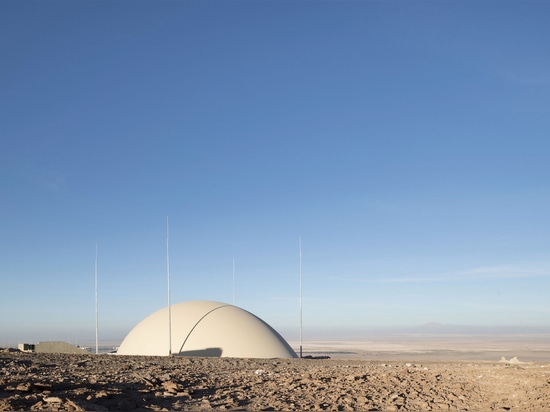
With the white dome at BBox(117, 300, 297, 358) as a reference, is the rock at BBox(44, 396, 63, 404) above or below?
above

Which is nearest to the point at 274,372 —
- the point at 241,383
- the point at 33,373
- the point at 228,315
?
the point at 241,383

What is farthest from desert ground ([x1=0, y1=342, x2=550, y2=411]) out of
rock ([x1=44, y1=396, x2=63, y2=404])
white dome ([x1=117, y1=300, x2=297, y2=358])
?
white dome ([x1=117, y1=300, x2=297, y2=358])

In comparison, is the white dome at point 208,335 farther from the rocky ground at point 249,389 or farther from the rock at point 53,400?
the rock at point 53,400

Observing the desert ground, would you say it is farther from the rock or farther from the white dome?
the white dome

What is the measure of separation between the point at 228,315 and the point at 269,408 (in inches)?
775

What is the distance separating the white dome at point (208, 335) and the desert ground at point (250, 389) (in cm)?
916

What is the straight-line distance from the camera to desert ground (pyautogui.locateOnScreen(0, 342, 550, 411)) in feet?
38.8

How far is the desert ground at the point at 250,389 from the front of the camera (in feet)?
38.8

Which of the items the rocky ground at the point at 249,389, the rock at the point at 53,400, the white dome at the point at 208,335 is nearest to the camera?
the rock at the point at 53,400

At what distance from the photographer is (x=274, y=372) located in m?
18.8

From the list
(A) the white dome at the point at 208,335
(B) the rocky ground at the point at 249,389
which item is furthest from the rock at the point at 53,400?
(A) the white dome at the point at 208,335

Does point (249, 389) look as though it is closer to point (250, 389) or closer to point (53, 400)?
point (250, 389)

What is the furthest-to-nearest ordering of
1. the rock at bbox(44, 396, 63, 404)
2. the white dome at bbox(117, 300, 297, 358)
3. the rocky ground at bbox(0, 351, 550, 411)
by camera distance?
the white dome at bbox(117, 300, 297, 358) < the rocky ground at bbox(0, 351, 550, 411) < the rock at bbox(44, 396, 63, 404)

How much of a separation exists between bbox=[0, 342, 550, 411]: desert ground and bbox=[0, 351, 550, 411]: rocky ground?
21 mm
